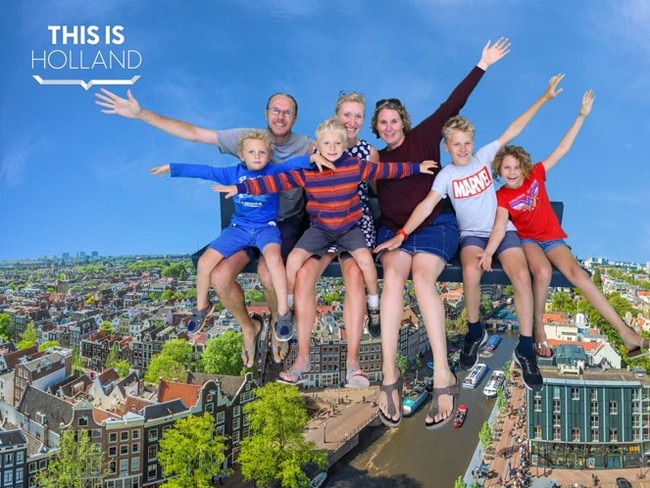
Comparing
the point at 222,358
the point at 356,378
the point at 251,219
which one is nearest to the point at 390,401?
the point at 356,378

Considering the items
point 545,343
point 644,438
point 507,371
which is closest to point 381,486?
point 644,438

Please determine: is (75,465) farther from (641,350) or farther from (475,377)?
(475,377)

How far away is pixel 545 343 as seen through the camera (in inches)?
109

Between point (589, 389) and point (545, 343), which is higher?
point (545, 343)

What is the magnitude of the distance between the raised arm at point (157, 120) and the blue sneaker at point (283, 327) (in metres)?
0.81

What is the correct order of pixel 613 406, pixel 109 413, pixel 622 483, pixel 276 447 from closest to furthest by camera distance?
pixel 276 447, pixel 109 413, pixel 622 483, pixel 613 406

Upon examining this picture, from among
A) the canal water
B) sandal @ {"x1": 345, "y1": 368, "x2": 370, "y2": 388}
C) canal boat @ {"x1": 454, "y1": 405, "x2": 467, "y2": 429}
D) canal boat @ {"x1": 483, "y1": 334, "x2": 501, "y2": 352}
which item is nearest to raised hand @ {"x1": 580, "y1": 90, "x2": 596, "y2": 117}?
sandal @ {"x1": 345, "y1": 368, "x2": 370, "y2": 388}

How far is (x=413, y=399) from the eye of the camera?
1619 centimetres

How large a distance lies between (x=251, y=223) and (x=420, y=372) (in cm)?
1797

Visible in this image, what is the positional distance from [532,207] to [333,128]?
0.94m

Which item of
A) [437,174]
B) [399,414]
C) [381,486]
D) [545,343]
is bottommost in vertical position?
[381,486]

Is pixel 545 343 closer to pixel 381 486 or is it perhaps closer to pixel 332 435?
pixel 381 486

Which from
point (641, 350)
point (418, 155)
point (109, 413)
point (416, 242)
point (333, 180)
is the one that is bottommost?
point (109, 413)

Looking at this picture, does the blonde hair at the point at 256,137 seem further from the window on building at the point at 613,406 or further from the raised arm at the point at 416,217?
the window on building at the point at 613,406
